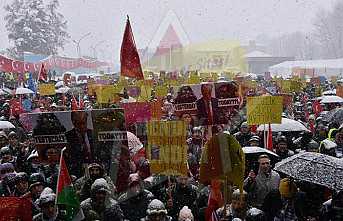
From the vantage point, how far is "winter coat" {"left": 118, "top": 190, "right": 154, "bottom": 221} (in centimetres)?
575

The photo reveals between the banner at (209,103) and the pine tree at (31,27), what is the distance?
50.6m

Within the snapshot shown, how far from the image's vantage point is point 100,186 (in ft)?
17.2

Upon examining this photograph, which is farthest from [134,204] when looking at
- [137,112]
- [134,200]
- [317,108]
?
[317,108]

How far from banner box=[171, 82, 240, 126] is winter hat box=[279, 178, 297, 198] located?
85.9 inches

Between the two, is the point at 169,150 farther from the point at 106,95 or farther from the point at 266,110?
the point at 106,95

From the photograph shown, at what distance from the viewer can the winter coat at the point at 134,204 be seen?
5750mm

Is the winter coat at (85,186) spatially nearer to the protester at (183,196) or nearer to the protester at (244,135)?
the protester at (183,196)

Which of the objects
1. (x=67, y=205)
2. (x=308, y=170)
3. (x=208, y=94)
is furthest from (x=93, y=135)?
(x=208, y=94)

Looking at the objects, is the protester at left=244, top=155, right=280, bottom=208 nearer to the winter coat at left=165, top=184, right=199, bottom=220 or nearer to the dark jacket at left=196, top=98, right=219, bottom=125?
the winter coat at left=165, top=184, right=199, bottom=220

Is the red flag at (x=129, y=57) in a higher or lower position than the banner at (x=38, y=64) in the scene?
higher

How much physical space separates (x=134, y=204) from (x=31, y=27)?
5589 cm

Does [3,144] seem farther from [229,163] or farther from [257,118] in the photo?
[229,163]

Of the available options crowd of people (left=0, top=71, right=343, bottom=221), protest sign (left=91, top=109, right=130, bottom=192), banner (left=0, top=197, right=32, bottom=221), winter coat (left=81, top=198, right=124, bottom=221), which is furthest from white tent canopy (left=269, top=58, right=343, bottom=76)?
banner (left=0, top=197, right=32, bottom=221)

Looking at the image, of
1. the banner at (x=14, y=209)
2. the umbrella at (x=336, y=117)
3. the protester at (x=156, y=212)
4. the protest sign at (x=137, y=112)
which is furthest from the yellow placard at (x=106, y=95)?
the banner at (x=14, y=209)
